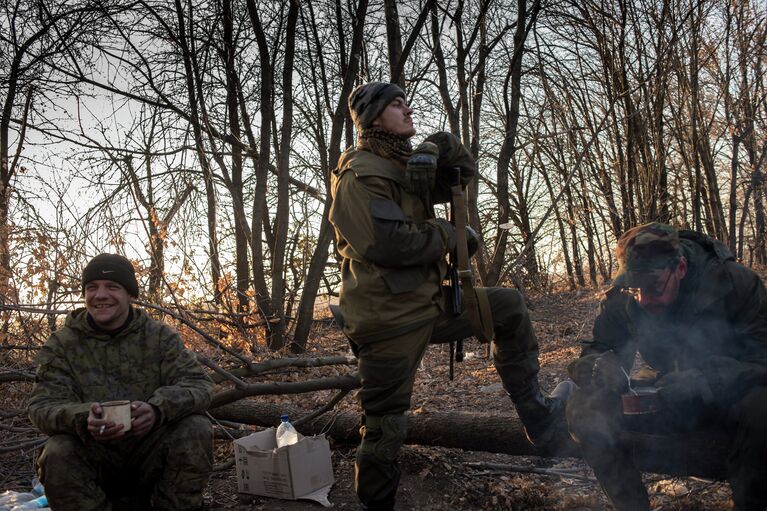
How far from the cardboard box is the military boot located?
1.21m

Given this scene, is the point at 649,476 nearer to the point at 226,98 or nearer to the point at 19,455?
the point at 19,455

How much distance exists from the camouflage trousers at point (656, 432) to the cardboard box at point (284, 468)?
1.51m

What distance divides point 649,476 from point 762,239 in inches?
418

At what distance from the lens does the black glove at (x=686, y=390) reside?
9.11 ft

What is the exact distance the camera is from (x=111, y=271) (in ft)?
10.8

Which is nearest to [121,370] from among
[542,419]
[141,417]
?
[141,417]

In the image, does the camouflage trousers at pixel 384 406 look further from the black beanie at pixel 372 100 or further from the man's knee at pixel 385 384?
the black beanie at pixel 372 100

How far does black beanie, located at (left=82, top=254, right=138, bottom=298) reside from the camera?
3273mm

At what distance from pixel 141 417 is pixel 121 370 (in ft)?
1.30

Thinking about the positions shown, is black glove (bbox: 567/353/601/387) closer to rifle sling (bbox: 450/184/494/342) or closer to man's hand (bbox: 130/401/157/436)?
rifle sling (bbox: 450/184/494/342)

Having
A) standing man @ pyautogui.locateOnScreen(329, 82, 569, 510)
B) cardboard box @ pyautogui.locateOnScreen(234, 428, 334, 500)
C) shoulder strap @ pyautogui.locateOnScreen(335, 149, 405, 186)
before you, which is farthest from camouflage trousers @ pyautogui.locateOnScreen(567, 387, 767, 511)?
cardboard box @ pyautogui.locateOnScreen(234, 428, 334, 500)

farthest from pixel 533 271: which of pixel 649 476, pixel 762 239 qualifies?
pixel 649 476

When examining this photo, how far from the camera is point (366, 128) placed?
10.9 ft

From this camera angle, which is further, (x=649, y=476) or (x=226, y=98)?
(x=226, y=98)
